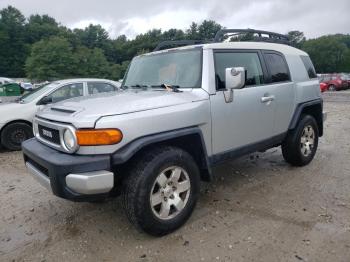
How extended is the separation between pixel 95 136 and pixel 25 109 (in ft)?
16.4

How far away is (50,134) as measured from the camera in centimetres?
330

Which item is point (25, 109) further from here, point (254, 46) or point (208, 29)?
point (208, 29)

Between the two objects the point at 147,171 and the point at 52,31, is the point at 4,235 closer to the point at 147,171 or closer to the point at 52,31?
the point at 147,171

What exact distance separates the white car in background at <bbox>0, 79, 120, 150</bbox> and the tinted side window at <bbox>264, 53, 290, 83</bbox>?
15.2 feet

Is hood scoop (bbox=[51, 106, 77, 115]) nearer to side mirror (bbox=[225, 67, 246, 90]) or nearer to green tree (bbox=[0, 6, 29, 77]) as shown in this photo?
side mirror (bbox=[225, 67, 246, 90])

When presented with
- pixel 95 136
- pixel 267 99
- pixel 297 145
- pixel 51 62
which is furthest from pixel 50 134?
pixel 51 62

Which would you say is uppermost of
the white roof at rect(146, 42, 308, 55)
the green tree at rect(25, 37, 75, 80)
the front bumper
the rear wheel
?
the green tree at rect(25, 37, 75, 80)

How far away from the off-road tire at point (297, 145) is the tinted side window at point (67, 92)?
4826 mm

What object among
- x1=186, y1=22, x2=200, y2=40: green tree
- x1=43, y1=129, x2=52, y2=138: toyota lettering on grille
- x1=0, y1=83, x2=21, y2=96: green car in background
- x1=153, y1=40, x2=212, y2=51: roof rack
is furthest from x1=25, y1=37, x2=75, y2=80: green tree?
x1=43, y1=129, x2=52, y2=138: toyota lettering on grille

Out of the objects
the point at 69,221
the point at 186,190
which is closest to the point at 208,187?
the point at 186,190

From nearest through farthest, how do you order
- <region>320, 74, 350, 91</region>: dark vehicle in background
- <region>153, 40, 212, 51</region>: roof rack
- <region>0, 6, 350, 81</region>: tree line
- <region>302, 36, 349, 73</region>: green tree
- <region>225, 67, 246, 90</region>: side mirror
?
<region>225, 67, 246, 90</region>: side mirror
<region>153, 40, 212, 51</region>: roof rack
<region>320, 74, 350, 91</region>: dark vehicle in background
<region>0, 6, 350, 81</region>: tree line
<region>302, 36, 349, 73</region>: green tree

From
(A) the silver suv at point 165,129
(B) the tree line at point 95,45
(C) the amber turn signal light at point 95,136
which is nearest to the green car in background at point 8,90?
(A) the silver suv at point 165,129

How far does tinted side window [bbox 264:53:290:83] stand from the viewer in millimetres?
4648

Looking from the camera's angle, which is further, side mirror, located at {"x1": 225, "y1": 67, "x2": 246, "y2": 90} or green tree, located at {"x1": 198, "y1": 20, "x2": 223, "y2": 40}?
green tree, located at {"x1": 198, "y1": 20, "x2": 223, "y2": 40}
